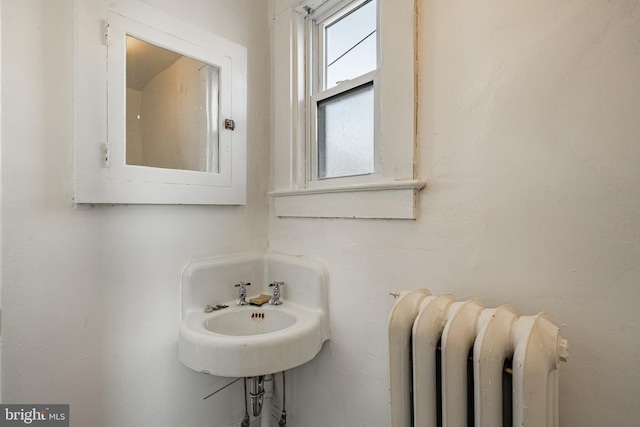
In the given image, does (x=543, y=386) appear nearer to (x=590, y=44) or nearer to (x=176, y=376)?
(x=590, y=44)

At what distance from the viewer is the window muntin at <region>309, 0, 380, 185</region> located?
3.56 ft

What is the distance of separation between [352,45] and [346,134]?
351mm

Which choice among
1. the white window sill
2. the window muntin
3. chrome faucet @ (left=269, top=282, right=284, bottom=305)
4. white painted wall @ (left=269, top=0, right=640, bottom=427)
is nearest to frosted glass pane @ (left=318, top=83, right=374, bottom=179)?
the window muntin

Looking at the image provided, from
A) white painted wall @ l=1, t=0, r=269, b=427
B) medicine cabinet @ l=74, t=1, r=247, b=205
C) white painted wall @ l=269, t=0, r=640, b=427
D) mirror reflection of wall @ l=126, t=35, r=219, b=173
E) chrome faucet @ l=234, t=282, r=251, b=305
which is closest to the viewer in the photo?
white painted wall @ l=269, t=0, r=640, b=427

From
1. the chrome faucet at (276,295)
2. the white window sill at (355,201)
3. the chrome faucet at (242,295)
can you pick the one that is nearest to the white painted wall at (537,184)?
the white window sill at (355,201)

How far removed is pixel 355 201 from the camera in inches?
40.6

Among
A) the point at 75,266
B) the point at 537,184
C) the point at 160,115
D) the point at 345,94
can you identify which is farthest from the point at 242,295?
the point at 537,184

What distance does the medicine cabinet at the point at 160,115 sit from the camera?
0.92 metres

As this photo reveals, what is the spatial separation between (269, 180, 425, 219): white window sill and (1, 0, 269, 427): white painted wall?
0.31 meters

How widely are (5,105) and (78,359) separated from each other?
2.50 feet

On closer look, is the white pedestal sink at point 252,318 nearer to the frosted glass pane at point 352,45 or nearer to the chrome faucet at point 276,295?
the chrome faucet at point 276,295

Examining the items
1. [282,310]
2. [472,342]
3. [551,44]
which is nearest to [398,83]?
[551,44]

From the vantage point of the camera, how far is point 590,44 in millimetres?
612

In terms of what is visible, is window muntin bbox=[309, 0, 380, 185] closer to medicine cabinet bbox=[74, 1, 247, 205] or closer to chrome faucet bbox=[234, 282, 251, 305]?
medicine cabinet bbox=[74, 1, 247, 205]
